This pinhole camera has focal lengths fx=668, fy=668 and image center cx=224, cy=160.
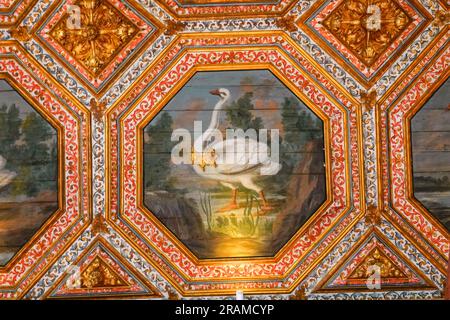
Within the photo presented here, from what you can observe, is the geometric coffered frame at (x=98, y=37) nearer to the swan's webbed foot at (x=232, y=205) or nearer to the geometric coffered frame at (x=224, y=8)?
the geometric coffered frame at (x=224, y=8)

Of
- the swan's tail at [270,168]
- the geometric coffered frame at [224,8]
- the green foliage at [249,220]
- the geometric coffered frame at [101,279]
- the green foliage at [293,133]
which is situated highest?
the geometric coffered frame at [224,8]

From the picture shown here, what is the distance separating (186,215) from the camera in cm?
646

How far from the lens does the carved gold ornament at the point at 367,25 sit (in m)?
6.42

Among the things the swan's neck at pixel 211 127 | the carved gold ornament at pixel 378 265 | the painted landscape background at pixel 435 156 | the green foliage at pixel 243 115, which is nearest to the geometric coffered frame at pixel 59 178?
the swan's neck at pixel 211 127

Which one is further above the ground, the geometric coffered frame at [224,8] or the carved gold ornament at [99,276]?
the geometric coffered frame at [224,8]

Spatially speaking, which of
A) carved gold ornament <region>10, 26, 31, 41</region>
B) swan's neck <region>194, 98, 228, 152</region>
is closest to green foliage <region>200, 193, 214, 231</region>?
swan's neck <region>194, 98, 228, 152</region>

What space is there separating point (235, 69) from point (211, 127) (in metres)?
0.60

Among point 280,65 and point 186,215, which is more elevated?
point 280,65

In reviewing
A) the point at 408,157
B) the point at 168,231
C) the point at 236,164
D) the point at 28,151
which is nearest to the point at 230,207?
the point at 236,164

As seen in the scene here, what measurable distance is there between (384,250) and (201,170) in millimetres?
1923

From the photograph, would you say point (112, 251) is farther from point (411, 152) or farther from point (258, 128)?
point (411, 152)

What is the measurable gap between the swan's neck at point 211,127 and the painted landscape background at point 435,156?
1900mm
